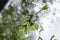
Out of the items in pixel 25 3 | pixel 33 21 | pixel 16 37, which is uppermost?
pixel 25 3

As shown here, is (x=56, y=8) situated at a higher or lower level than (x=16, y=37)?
higher

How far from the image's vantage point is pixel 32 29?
1763mm

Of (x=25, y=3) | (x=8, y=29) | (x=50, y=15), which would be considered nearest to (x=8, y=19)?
(x=8, y=29)

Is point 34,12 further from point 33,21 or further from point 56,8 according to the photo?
point 56,8

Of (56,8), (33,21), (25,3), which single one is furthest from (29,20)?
(56,8)

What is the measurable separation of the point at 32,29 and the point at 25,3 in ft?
0.89

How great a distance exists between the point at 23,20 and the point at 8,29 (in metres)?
0.17

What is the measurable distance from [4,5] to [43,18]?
0.40 m

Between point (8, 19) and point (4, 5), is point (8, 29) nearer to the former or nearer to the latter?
point (8, 19)

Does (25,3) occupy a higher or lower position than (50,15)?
higher

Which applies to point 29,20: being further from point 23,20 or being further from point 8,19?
point 8,19

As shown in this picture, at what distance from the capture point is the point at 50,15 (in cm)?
181

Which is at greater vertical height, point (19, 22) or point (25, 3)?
point (25, 3)

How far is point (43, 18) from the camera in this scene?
180 centimetres
